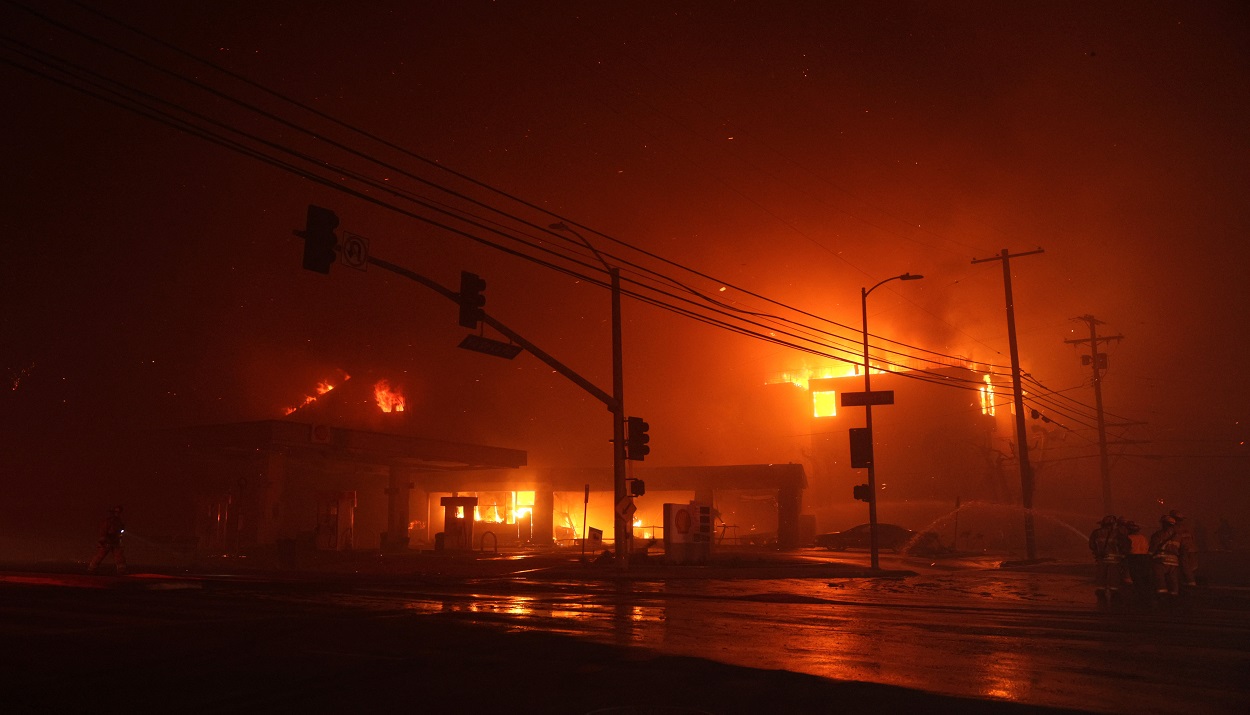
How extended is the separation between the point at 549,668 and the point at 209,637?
4567 millimetres

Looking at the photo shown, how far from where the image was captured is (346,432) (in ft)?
118

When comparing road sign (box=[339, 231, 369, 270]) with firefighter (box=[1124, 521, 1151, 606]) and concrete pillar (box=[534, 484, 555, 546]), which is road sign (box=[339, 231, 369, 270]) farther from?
concrete pillar (box=[534, 484, 555, 546])

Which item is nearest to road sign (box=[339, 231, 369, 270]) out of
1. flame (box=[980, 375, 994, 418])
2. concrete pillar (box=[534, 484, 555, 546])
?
concrete pillar (box=[534, 484, 555, 546])

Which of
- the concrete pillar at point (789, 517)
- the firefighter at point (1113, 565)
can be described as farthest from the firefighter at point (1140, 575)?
the concrete pillar at point (789, 517)

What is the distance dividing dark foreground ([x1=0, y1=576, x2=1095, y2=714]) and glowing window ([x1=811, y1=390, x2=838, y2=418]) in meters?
59.3

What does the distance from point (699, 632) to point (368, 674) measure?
443 centimetres

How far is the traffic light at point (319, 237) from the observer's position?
1323 centimetres

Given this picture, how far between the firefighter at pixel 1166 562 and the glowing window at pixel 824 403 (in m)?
53.0

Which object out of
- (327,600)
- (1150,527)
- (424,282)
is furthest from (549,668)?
(1150,527)

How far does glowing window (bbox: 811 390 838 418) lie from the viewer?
6783 centimetres

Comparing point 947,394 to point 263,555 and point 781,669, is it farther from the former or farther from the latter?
point 781,669

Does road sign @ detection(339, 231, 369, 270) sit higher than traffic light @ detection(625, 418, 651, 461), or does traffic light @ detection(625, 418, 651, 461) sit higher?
road sign @ detection(339, 231, 369, 270)

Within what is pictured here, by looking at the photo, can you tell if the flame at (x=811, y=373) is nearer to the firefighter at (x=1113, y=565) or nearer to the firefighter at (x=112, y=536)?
the firefighter at (x=1113, y=565)

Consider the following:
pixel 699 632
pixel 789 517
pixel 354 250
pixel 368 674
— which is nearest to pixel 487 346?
pixel 354 250
